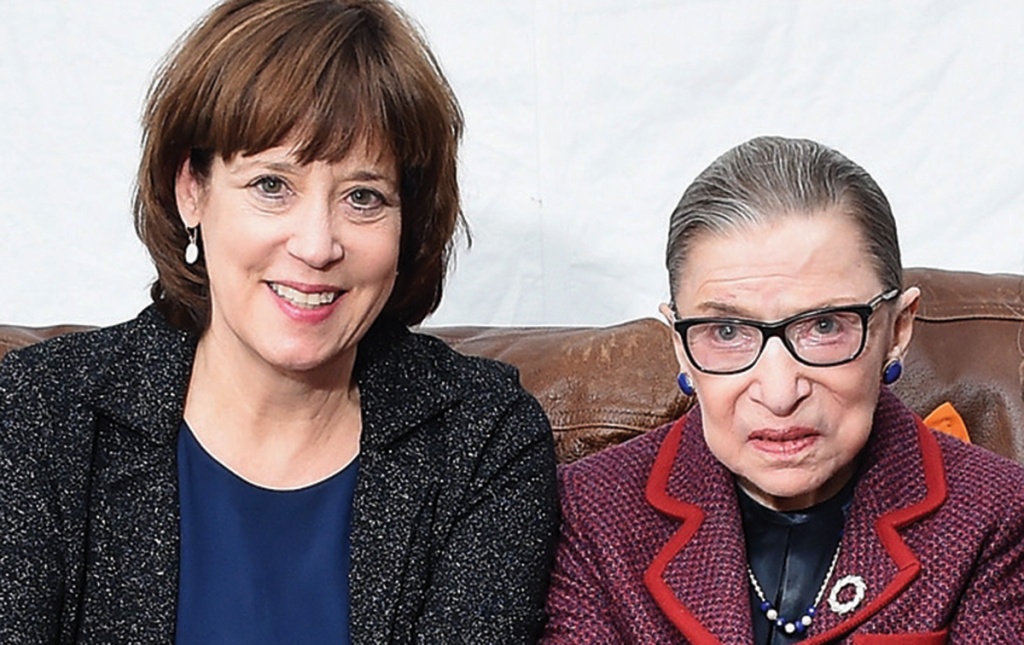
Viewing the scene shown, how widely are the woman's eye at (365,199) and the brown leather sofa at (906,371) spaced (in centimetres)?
50

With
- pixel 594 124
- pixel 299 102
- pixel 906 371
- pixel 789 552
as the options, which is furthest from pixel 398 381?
pixel 594 124

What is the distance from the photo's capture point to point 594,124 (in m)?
2.83

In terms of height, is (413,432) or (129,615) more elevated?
(413,432)

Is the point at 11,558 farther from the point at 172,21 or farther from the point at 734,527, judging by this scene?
the point at 172,21

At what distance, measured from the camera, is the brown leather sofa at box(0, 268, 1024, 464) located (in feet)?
7.45

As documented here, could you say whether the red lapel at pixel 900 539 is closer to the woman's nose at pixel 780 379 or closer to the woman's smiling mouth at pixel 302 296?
the woman's nose at pixel 780 379

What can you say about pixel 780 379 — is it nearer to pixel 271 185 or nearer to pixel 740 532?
pixel 740 532

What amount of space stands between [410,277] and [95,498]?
468 mm

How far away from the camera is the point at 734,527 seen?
1.90 metres

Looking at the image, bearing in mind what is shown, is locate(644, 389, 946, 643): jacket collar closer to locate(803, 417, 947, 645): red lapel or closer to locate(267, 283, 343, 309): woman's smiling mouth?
locate(803, 417, 947, 645): red lapel

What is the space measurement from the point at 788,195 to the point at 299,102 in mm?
541

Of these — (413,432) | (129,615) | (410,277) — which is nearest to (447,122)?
(410,277)

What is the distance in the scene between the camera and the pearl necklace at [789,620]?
73.2 inches

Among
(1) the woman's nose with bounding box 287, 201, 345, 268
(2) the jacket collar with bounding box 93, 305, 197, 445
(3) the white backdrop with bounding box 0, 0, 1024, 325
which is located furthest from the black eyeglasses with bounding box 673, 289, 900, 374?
(3) the white backdrop with bounding box 0, 0, 1024, 325
